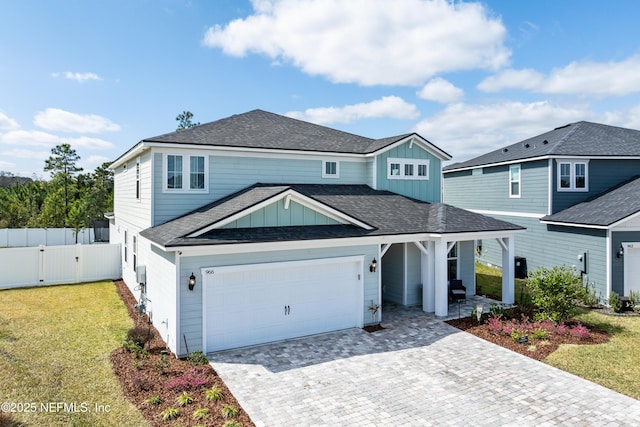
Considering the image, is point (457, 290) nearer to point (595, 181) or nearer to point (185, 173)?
point (595, 181)

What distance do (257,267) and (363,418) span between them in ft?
15.4

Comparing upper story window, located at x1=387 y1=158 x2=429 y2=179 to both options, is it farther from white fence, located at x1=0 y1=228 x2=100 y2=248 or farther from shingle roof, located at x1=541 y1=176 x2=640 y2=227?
white fence, located at x1=0 y1=228 x2=100 y2=248

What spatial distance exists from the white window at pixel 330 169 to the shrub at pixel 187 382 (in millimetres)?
9443

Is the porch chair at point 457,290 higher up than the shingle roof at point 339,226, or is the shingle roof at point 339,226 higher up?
the shingle roof at point 339,226

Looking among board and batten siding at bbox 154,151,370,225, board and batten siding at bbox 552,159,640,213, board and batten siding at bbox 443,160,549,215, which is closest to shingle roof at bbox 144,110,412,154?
board and batten siding at bbox 154,151,370,225

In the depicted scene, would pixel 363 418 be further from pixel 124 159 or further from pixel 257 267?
pixel 124 159

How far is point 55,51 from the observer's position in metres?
13.4

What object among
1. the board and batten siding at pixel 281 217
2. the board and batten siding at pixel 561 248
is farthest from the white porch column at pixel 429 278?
the board and batten siding at pixel 561 248

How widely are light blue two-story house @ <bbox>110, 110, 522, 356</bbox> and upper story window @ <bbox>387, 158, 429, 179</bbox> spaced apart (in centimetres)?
5

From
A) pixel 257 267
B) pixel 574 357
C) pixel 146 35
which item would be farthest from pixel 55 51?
pixel 574 357

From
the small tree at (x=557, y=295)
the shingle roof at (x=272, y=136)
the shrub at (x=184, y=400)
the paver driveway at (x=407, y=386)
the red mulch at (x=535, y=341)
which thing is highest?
the shingle roof at (x=272, y=136)

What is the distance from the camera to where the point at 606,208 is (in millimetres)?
15477

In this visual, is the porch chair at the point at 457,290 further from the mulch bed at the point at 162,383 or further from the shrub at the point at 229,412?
the shrub at the point at 229,412

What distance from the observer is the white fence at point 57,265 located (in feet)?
53.3
